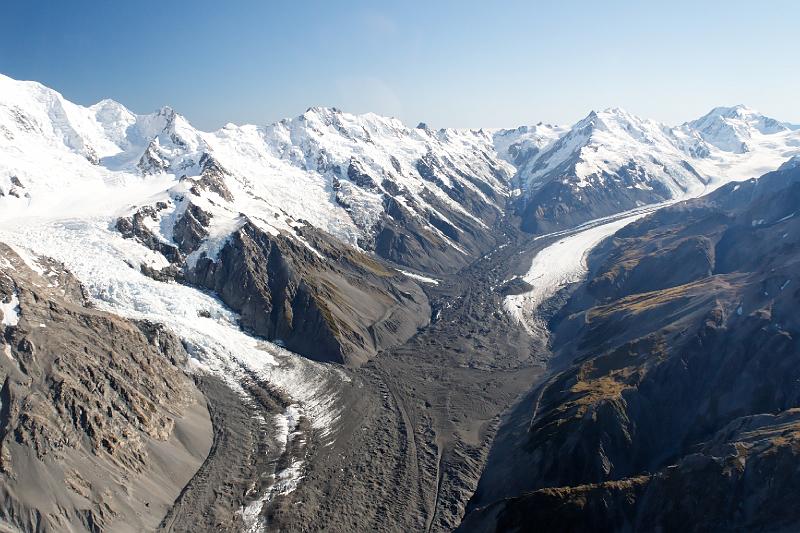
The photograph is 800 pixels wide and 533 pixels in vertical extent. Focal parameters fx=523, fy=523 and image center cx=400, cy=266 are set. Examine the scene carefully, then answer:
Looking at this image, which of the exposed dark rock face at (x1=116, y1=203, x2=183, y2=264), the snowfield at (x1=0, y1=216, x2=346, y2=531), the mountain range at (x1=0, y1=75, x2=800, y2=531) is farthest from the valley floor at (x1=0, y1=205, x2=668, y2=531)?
the exposed dark rock face at (x1=116, y1=203, x2=183, y2=264)

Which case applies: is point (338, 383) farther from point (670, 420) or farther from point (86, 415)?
point (670, 420)

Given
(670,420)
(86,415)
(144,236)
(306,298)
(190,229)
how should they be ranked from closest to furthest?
(86,415)
(670,420)
(306,298)
(144,236)
(190,229)

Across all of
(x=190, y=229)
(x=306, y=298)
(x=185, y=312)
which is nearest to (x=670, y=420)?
(x=306, y=298)

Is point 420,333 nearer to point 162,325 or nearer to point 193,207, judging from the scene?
point 162,325

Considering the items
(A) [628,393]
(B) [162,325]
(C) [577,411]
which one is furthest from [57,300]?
(A) [628,393]

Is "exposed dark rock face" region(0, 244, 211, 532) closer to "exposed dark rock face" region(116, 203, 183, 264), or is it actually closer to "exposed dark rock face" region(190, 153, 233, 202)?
"exposed dark rock face" region(116, 203, 183, 264)

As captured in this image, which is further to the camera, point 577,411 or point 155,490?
point 577,411

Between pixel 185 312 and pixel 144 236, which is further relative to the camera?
pixel 144 236
